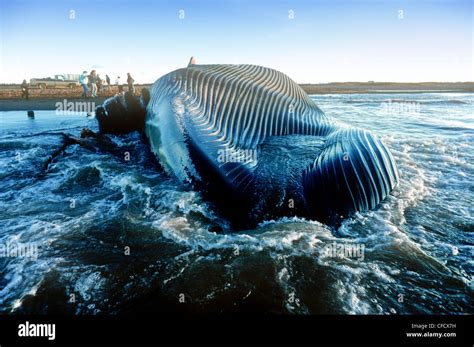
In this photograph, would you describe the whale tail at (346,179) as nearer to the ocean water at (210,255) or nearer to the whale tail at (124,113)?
the ocean water at (210,255)

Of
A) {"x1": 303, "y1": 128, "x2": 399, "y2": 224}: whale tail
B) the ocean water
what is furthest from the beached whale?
the ocean water

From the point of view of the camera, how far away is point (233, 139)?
6.32 metres

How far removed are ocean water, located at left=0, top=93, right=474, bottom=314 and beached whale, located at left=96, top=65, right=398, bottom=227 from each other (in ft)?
1.29

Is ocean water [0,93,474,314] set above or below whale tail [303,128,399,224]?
below

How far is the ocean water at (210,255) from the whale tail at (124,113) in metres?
2.86

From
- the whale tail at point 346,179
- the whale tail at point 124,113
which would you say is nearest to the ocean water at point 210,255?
the whale tail at point 346,179

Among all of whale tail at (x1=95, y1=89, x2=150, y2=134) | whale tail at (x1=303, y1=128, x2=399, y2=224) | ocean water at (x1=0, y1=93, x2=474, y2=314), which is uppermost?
whale tail at (x1=95, y1=89, x2=150, y2=134)

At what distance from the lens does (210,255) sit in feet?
15.4

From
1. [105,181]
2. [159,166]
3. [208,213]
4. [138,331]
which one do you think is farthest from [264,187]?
[105,181]

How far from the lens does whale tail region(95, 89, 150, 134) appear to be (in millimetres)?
9828

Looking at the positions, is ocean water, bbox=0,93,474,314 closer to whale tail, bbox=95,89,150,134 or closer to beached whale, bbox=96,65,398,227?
beached whale, bbox=96,65,398,227

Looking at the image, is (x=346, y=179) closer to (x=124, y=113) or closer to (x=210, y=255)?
(x=210, y=255)

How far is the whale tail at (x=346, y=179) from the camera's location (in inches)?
192

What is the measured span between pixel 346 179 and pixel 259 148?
1.98 m
